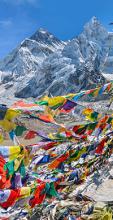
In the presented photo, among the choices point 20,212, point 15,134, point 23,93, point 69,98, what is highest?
point 23,93

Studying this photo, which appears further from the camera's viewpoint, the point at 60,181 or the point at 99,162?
the point at 99,162

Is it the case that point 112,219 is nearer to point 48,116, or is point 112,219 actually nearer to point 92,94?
point 48,116

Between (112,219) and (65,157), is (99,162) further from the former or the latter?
(112,219)

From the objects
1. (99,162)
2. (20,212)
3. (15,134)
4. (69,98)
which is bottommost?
(20,212)

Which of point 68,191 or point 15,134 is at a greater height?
point 15,134

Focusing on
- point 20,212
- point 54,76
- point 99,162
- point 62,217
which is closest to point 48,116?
point 62,217

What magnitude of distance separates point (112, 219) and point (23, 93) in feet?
577

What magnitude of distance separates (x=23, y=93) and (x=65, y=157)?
170 metres

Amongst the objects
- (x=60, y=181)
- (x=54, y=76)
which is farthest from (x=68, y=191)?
(x=54, y=76)

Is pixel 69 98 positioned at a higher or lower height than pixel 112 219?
higher

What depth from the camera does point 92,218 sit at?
1418 cm

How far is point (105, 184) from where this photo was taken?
65.3 ft

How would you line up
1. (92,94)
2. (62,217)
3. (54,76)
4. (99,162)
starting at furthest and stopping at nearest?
(54,76) < (99,162) < (92,94) < (62,217)

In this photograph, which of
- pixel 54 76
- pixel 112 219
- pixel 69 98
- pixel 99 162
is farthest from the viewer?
pixel 54 76
